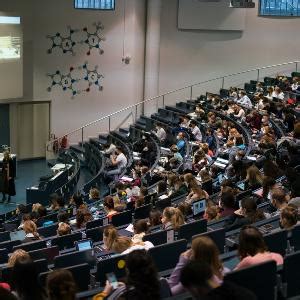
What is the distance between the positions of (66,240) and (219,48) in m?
15.8

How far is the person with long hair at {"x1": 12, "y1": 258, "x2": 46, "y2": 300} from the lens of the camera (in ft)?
13.5

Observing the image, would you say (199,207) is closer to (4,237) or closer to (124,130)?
(4,237)

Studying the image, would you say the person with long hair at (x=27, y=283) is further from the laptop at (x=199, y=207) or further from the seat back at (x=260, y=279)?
the laptop at (x=199, y=207)

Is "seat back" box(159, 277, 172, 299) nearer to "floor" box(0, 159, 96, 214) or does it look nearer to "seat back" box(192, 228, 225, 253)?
"seat back" box(192, 228, 225, 253)

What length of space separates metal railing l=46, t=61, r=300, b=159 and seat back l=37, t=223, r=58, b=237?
11.3m

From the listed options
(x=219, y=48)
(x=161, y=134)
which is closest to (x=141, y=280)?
(x=161, y=134)

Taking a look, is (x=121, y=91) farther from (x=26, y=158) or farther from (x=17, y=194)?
(x=17, y=194)

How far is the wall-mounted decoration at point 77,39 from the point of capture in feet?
67.4

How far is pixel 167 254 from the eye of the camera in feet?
19.9

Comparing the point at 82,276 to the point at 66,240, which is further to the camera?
the point at 66,240

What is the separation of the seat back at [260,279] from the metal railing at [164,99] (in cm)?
1697

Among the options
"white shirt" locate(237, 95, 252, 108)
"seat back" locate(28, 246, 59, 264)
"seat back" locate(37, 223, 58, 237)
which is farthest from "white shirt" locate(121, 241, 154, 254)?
"white shirt" locate(237, 95, 252, 108)

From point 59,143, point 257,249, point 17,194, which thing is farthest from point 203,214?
point 59,143

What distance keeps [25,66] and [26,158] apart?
3.21m
